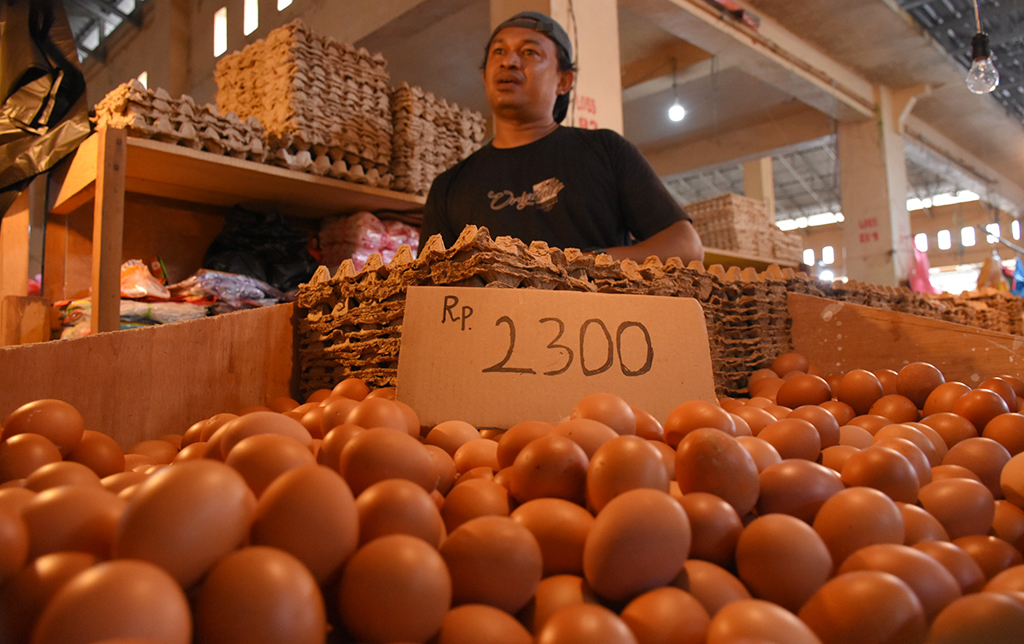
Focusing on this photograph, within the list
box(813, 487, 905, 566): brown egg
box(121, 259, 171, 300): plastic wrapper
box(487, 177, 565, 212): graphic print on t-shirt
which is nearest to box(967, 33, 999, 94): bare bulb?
box(487, 177, 565, 212): graphic print on t-shirt

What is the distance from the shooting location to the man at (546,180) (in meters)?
1.79

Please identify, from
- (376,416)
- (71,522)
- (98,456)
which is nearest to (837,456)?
(376,416)

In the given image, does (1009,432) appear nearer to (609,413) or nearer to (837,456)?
(837,456)

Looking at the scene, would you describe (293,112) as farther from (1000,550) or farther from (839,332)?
(1000,550)

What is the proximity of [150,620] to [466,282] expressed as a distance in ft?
2.37

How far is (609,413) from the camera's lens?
2.65ft

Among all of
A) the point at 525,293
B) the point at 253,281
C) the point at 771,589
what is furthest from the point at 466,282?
the point at 253,281

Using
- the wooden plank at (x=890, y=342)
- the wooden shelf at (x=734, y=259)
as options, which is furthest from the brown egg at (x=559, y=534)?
the wooden shelf at (x=734, y=259)

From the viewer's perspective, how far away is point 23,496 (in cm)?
55

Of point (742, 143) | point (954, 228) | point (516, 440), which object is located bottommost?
point (516, 440)

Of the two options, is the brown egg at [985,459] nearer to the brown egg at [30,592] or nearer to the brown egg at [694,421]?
the brown egg at [694,421]

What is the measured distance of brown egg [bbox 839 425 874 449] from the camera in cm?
91

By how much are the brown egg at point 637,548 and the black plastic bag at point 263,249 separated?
2238mm

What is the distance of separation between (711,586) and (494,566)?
0.18 metres
